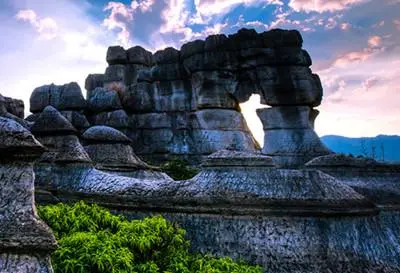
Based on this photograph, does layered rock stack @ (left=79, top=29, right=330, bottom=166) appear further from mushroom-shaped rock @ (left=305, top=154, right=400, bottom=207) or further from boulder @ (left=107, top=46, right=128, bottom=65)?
mushroom-shaped rock @ (left=305, top=154, right=400, bottom=207)

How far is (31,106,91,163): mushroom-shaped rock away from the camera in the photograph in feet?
32.3

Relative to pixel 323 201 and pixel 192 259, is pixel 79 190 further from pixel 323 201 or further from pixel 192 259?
pixel 323 201

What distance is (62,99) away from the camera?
30938 mm

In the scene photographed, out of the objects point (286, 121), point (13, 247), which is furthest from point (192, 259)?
point (286, 121)

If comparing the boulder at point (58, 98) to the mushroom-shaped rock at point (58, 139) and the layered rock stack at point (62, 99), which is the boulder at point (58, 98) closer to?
Result: the layered rock stack at point (62, 99)

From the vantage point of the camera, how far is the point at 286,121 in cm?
3159

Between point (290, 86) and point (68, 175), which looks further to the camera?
point (290, 86)

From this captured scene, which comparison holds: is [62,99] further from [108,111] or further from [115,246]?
[115,246]

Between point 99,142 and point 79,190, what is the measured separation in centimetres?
355

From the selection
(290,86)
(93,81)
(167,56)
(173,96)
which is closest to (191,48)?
(167,56)

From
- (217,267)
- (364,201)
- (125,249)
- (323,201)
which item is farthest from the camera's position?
(364,201)

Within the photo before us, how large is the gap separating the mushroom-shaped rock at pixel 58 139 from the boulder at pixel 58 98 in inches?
834

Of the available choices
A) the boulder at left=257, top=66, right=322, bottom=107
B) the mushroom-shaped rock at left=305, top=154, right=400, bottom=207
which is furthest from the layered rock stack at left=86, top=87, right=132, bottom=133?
the mushroom-shaped rock at left=305, top=154, right=400, bottom=207

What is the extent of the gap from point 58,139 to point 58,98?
876 inches
